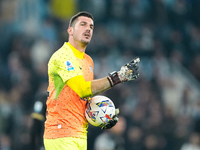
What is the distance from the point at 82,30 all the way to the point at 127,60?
803 centimetres

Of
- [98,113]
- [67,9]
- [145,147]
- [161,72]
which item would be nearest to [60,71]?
[98,113]

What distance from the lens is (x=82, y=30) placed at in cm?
608

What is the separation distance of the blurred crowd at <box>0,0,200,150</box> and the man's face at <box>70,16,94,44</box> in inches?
211

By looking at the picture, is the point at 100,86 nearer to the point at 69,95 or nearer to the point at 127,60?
the point at 69,95

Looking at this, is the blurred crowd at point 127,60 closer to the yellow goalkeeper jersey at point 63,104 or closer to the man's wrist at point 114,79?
the yellow goalkeeper jersey at point 63,104

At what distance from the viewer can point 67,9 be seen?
50.4 ft

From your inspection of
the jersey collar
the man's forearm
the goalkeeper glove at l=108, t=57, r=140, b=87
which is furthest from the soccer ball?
the jersey collar

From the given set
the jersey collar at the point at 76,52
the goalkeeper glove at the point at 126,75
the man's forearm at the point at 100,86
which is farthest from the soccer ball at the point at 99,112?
the jersey collar at the point at 76,52

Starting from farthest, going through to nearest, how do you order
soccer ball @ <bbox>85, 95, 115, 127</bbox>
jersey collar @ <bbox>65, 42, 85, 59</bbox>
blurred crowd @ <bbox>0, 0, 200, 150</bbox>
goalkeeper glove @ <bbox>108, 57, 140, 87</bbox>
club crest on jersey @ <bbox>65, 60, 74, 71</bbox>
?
blurred crowd @ <bbox>0, 0, 200, 150</bbox> < jersey collar @ <bbox>65, 42, 85, 59</bbox> < soccer ball @ <bbox>85, 95, 115, 127</bbox> < club crest on jersey @ <bbox>65, 60, 74, 71</bbox> < goalkeeper glove @ <bbox>108, 57, 140, 87</bbox>

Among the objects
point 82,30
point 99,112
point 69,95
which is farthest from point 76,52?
point 99,112

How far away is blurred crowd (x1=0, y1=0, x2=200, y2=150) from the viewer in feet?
41.2

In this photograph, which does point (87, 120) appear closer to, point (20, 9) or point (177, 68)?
point (177, 68)

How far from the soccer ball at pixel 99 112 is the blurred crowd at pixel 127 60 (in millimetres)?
5429

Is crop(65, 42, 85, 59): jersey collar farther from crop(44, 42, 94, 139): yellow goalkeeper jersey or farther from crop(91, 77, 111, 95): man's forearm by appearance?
crop(91, 77, 111, 95): man's forearm
